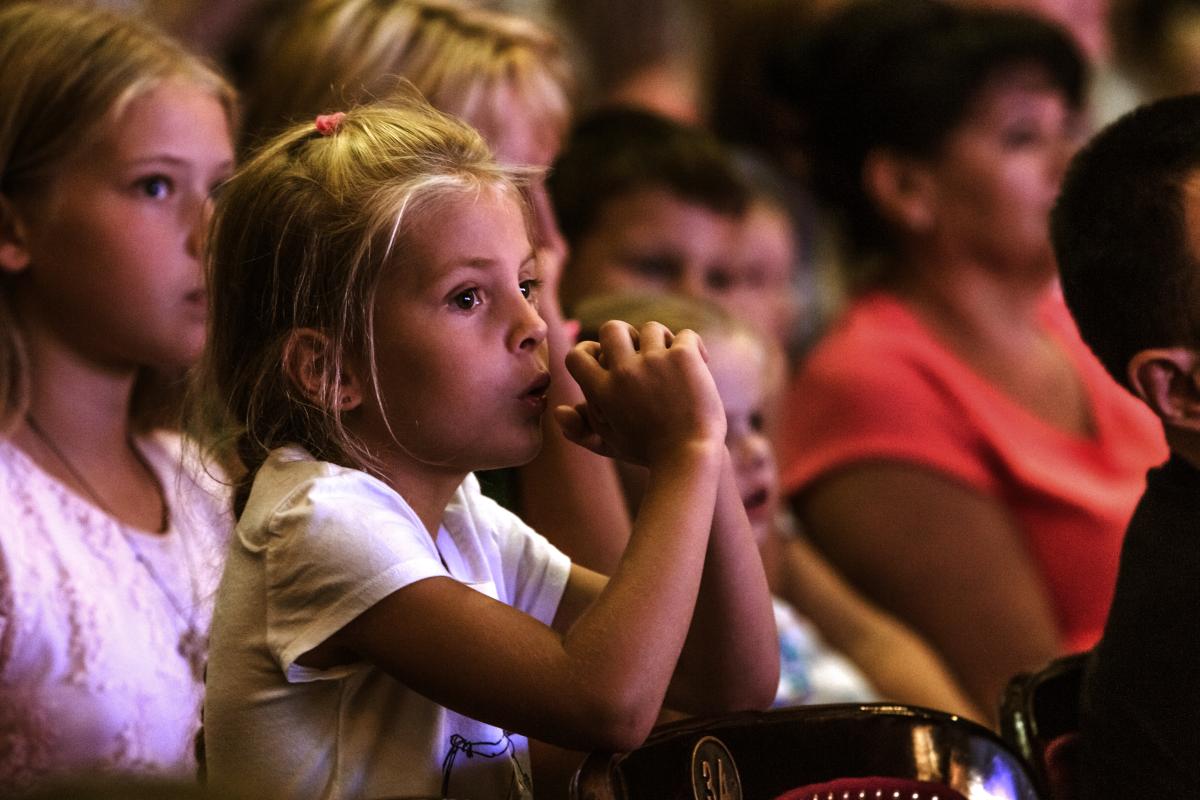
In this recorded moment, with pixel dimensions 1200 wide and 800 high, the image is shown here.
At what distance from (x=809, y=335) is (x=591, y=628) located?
80.5 inches

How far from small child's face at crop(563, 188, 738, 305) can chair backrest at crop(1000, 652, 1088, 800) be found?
91cm

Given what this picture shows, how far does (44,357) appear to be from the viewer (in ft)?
4.55

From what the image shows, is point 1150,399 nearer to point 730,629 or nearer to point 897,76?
point 730,629

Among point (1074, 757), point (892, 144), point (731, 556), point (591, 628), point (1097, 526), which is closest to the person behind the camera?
point (591, 628)

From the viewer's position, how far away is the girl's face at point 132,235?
1331 millimetres

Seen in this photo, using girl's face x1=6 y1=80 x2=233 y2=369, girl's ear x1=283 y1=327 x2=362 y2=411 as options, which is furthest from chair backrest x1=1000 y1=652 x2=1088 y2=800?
girl's face x1=6 y1=80 x2=233 y2=369

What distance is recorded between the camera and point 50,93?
4.43 feet

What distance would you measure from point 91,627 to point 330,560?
0.50m

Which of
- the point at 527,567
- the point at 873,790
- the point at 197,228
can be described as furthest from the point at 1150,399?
the point at 197,228

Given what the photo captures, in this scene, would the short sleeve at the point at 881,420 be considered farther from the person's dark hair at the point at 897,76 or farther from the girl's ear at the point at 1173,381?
the girl's ear at the point at 1173,381

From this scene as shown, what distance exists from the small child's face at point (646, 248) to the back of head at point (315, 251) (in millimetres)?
924

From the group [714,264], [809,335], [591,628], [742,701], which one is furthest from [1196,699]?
[809,335]

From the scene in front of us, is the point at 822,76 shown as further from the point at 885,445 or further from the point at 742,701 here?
the point at 742,701

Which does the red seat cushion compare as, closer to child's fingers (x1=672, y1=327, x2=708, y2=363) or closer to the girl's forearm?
the girl's forearm
